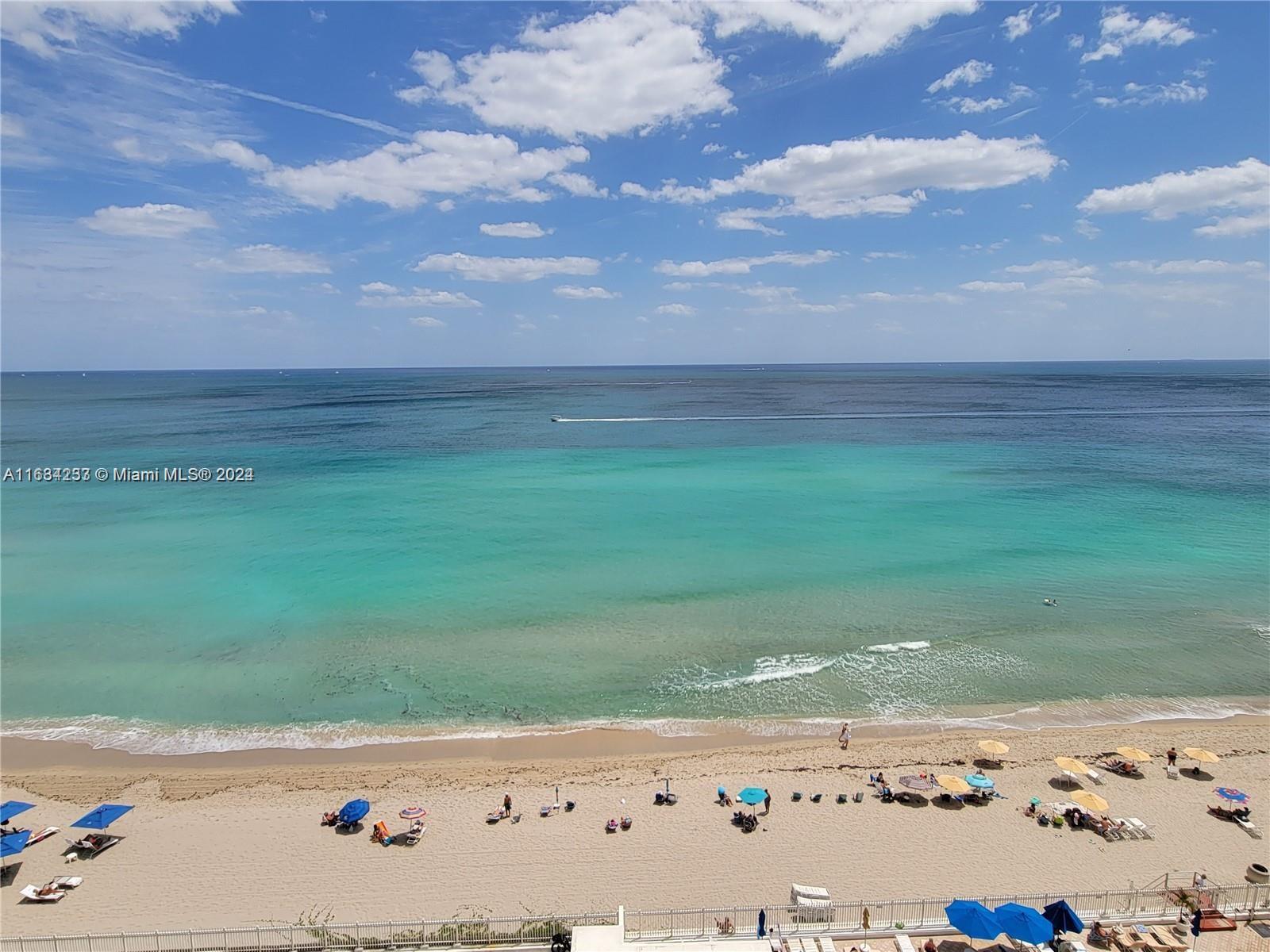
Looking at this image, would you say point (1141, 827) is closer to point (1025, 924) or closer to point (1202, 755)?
point (1202, 755)

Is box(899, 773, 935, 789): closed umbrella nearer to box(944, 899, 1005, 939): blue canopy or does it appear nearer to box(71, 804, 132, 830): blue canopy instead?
box(944, 899, 1005, 939): blue canopy

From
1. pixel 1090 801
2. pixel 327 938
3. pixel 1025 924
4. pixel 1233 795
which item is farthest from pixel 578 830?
pixel 1233 795

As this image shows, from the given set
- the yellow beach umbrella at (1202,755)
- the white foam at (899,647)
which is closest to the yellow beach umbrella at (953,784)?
the yellow beach umbrella at (1202,755)

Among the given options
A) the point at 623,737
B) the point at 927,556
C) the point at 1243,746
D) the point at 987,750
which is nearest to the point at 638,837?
the point at 623,737

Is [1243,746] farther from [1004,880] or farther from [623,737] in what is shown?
[623,737]

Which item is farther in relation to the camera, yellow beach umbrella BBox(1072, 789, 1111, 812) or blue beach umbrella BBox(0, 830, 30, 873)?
yellow beach umbrella BBox(1072, 789, 1111, 812)

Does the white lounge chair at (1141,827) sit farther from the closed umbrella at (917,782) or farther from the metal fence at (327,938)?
the metal fence at (327,938)

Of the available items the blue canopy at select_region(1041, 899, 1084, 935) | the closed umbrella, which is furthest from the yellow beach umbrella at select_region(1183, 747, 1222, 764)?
the blue canopy at select_region(1041, 899, 1084, 935)
